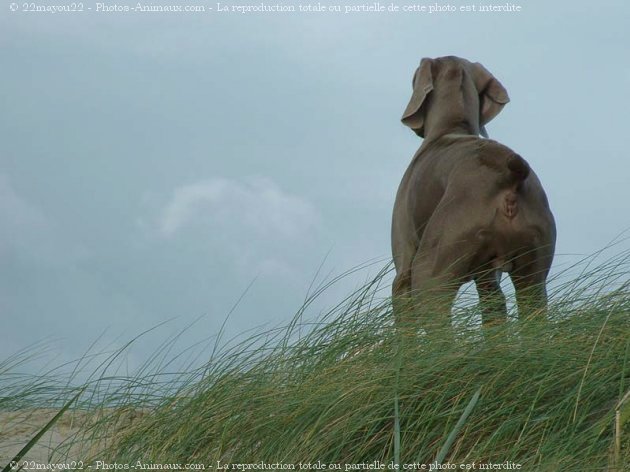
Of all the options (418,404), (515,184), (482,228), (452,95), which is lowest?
(418,404)

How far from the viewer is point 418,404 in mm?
3842

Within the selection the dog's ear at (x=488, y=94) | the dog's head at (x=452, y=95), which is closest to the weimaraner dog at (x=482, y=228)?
the dog's head at (x=452, y=95)

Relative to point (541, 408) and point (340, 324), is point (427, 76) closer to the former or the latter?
point (340, 324)

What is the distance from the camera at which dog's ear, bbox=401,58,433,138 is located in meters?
7.02

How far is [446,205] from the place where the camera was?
5.65m

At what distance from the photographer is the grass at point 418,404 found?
365 centimetres

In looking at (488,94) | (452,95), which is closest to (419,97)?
(452,95)

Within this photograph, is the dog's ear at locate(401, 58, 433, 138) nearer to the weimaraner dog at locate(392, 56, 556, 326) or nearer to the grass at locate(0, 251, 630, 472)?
the weimaraner dog at locate(392, 56, 556, 326)

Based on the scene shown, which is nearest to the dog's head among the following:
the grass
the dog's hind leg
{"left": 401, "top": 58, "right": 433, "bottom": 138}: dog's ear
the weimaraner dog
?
{"left": 401, "top": 58, "right": 433, "bottom": 138}: dog's ear

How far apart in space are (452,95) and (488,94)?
43 cm

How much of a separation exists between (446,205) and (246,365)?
66.0 inches

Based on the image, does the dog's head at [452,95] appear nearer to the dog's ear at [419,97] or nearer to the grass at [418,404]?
the dog's ear at [419,97]

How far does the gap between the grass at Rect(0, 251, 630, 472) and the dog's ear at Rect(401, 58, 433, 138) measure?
9.22ft

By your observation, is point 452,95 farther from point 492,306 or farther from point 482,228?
point 492,306
